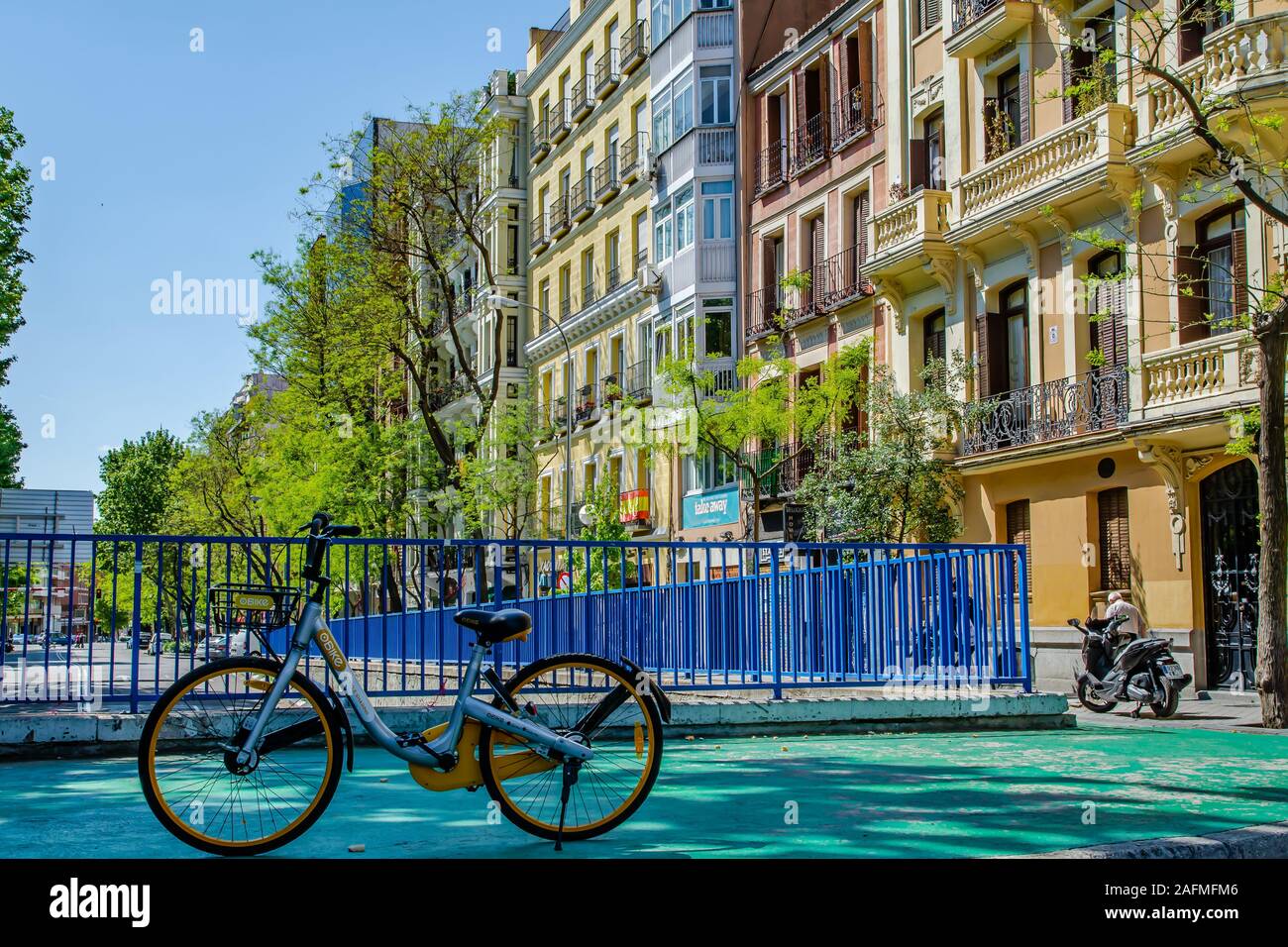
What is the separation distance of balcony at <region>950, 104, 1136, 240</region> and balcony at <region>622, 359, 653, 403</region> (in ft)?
52.6

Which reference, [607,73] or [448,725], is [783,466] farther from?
[448,725]

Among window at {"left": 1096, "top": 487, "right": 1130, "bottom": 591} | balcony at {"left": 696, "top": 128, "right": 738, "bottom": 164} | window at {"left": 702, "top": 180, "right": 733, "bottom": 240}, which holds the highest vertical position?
balcony at {"left": 696, "top": 128, "right": 738, "bottom": 164}

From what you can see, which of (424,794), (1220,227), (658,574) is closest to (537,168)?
(1220,227)

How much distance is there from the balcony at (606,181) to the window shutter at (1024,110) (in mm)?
20641

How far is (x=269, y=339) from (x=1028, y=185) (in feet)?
92.8

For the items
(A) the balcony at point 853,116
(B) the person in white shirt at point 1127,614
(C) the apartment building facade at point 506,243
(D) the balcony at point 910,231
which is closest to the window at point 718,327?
(A) the balcony at point 853,116

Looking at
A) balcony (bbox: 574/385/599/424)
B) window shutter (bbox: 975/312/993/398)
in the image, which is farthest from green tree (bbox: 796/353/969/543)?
balcony (bbox: 574/385/599/424)

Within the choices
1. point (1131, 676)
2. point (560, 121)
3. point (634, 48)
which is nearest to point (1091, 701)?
point (1131, 676)

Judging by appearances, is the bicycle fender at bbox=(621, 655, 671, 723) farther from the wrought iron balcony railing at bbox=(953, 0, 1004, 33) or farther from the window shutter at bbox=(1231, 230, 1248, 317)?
the wrought iron balcony railing at bbox=(953, 0, 1004, 33)

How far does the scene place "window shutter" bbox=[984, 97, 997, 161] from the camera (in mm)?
30281

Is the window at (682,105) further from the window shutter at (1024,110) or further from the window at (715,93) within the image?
the window shutter at (1024,110)

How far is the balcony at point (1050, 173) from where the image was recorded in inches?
1002

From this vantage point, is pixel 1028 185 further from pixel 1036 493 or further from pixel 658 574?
pixel 658 574

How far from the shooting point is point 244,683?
593cm
